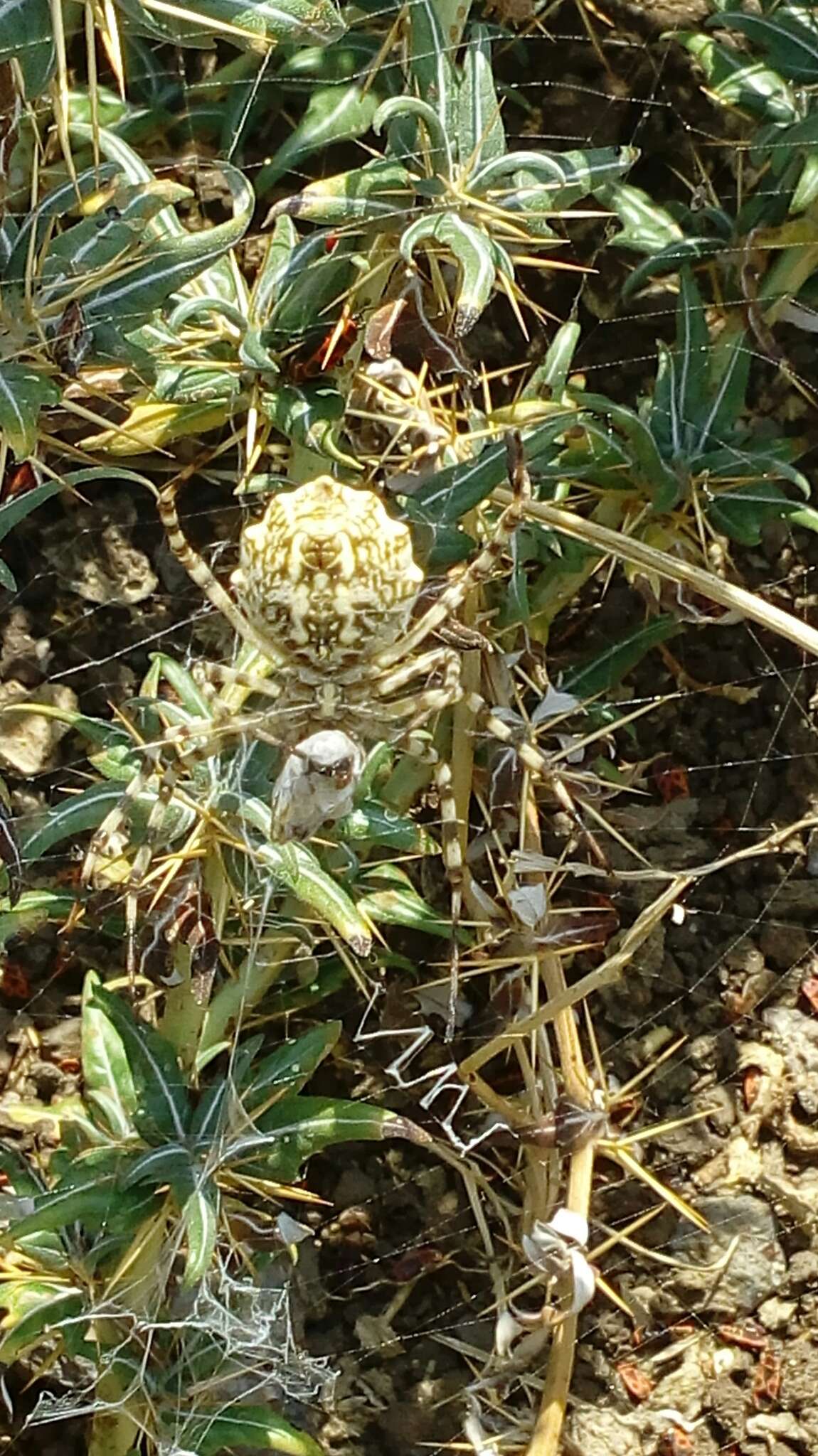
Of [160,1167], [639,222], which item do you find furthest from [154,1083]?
[639,222]

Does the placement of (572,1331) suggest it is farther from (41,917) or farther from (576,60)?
(576,60)

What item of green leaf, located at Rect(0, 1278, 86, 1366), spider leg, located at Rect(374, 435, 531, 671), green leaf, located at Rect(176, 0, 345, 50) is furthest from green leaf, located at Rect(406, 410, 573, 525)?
green leaf, located at Rect(0, 1278, 86, 1366)

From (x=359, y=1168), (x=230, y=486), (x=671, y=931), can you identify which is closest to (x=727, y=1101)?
(x=671, y=931)

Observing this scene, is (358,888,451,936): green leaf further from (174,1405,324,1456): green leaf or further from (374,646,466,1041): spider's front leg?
(174,1405,324,1456): green leaf

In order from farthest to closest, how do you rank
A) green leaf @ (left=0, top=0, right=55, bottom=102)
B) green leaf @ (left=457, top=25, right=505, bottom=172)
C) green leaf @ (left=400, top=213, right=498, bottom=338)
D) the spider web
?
the spider web, green leaf @ (left=457, top=25, right=505, bottom=172), green leaf @ (left=400, top=213, right=498, bottom=338), green leaf @ (left=0, top=0, right=55, bottom=102)

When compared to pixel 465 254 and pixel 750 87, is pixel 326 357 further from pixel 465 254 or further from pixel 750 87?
pixel 750 87
